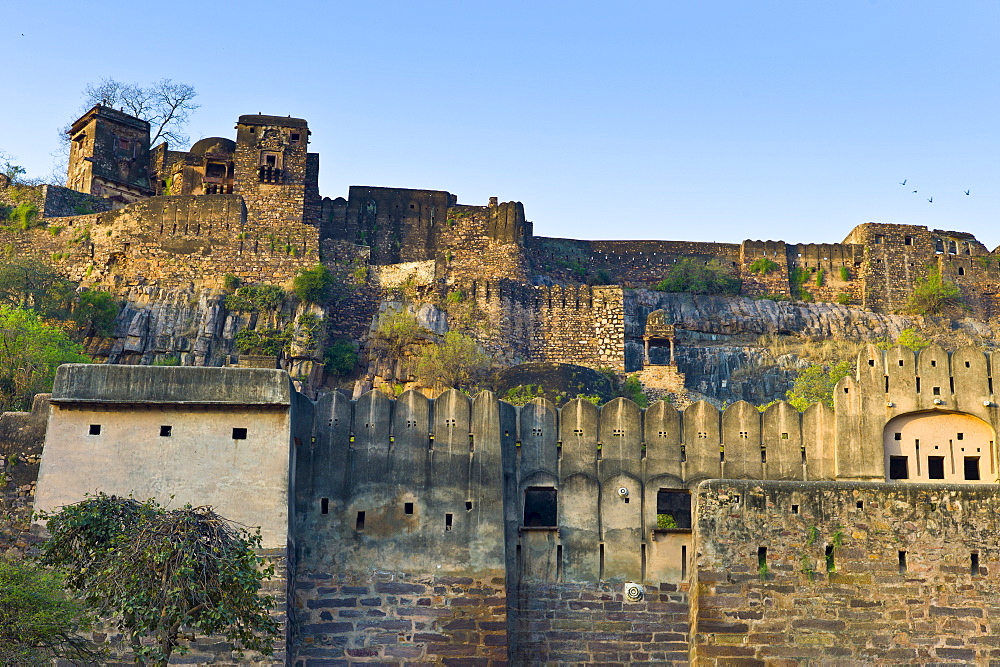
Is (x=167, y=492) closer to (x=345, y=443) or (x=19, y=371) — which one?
(x=345, y=443)

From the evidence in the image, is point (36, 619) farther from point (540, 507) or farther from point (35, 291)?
point (35, 291)

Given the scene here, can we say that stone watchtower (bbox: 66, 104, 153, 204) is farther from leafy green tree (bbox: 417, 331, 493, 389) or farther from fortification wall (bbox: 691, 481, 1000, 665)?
fortification wall (bbox: 691, 481, 1000, 665)

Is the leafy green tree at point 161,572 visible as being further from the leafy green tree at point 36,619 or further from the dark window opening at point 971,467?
the dark window opening at point 971,467

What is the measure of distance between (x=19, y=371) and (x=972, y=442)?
63.4 feet

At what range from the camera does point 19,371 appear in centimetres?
3394

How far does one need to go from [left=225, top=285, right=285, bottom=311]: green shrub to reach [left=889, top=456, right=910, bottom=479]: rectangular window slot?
25.5 metres

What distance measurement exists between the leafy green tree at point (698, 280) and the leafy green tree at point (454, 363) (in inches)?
373

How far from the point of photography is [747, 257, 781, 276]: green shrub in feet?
186

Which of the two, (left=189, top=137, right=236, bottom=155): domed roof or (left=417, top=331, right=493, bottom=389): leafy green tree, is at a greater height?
(left=189, top=137, right=236, bottom=155): domed roof

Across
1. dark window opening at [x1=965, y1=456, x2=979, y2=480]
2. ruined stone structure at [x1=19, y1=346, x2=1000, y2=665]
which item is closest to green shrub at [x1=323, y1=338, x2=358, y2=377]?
ruined stone structure at [x1=19, y1=346, x2=1000, y2=665]

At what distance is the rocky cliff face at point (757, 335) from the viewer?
49.4 metres

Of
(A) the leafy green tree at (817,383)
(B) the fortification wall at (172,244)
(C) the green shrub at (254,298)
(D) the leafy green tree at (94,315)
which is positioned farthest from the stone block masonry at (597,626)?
(B) the fortification wall at (172,244)

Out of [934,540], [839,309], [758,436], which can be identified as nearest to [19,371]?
[758,436]

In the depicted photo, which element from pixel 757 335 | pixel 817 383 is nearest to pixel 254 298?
pixel 757 335
